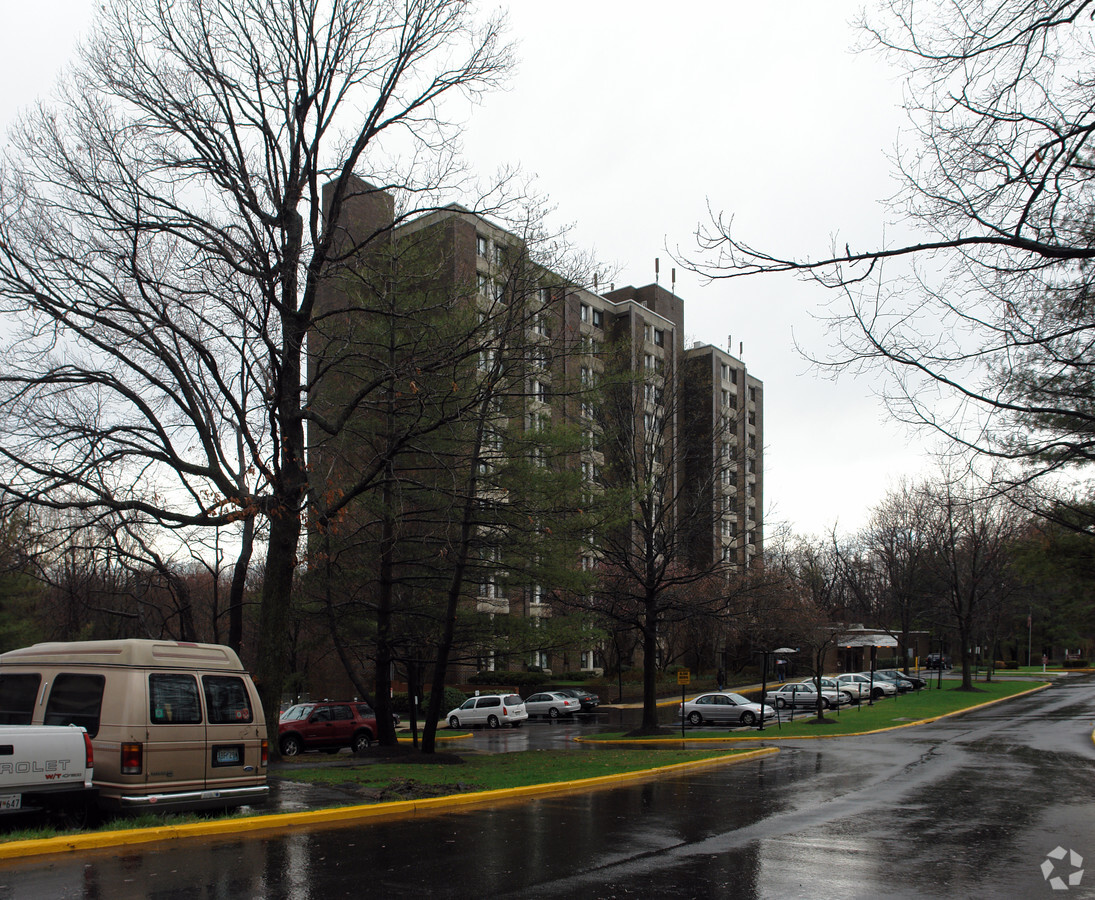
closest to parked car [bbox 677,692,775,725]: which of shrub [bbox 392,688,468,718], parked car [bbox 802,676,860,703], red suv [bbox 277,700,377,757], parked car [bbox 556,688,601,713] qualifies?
parked car [bbox 556,688,601,713]

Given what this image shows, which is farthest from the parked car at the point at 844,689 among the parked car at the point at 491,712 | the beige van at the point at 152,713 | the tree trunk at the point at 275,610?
A: the beige van at the point at 152,713

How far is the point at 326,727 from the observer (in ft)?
88.7

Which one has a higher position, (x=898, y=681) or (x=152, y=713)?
(x=152, y=713)

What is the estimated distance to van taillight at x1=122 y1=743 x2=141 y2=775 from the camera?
9844mm

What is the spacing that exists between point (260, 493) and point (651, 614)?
542 inches

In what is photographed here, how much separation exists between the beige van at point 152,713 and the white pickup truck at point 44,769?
0.74 meters

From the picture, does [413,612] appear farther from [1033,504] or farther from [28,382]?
[1033,504]

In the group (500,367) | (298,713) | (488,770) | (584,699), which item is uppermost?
(500,367)

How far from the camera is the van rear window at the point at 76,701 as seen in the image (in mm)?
10156

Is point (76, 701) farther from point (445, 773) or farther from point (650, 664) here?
point (650, 664)

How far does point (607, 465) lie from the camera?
1181 inches

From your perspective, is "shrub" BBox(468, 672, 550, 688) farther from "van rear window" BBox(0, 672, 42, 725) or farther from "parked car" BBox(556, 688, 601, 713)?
"van rear window" BBox(0, 672, 42, 725)

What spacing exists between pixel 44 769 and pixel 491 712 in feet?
103

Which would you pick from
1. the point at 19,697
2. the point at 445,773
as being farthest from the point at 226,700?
the point at 445,773
